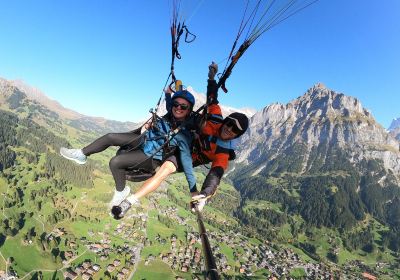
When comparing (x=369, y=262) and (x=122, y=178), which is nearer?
(x=122, y=178)

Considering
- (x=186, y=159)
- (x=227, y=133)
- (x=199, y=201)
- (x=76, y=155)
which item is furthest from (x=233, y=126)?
(x=76, y=155)

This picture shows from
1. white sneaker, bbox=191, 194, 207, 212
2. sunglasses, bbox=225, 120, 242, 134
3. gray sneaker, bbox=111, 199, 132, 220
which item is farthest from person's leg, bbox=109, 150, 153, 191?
white sneaker, bbox=191, 194, 207, 212

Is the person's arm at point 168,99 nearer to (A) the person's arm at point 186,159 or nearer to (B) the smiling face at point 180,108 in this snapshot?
(B) the smiling face at point 180,108

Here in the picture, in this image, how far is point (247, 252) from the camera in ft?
481

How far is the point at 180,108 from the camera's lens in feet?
32.6

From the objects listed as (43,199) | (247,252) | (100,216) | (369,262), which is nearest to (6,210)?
(43,199)

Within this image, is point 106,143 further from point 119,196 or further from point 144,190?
point 144,190

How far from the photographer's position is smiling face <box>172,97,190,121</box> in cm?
986

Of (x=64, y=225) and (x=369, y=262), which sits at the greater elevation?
(x=369, y=262)

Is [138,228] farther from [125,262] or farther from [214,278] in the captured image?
[214,278]

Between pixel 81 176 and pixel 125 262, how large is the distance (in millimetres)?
100078

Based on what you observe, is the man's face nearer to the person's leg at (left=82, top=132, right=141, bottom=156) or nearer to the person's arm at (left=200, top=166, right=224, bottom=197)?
the person's arm at (left=200, top=166, right=224, bottom=197)

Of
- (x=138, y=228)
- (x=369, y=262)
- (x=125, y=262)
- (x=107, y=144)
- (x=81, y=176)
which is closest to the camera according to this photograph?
(x=107, y=144)

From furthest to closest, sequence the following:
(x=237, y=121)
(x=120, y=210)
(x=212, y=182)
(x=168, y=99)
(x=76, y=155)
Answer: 1. (x=168, y=99)
2. (x=76, y=155)
3. (x=237, y=121)
4. (x=212, y=182)
5. (x=120, y=210)
